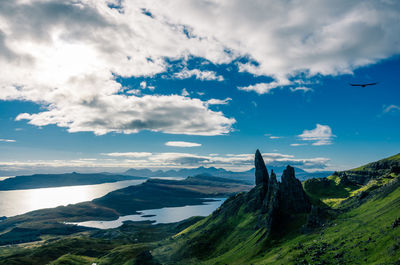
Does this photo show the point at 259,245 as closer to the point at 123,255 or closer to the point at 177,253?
the point at 177,253

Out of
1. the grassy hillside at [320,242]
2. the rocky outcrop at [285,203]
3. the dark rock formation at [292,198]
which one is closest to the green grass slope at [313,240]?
the grassy hillside at [320,242]

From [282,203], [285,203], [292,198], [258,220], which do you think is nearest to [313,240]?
[282,203]

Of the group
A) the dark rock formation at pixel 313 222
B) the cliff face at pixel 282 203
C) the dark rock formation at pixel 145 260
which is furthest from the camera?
the dark rock formation at pixel 145 260

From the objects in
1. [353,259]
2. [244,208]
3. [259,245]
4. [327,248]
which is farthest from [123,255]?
[353,259]

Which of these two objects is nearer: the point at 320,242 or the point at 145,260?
the point at 320,242

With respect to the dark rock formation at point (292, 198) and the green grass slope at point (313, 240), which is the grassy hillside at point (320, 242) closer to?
the green grass slope at point (313, 240)

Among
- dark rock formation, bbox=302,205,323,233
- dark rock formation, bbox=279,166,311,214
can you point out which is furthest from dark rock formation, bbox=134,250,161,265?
dark rock formation, bbox=302,205,323,233

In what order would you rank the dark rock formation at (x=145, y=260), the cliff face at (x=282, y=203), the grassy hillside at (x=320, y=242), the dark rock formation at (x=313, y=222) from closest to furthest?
the grassy hillside at (x=320, y=242)
the dark rock formation at (x=313, y=222)
the cliff face at (x=282, y=203)
the dark rock formation at (x=145, y=260)

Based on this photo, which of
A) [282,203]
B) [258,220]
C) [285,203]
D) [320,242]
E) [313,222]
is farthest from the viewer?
A: [258,220]

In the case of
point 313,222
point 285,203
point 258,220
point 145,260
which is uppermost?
point 285,203

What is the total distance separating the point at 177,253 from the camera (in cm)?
16000

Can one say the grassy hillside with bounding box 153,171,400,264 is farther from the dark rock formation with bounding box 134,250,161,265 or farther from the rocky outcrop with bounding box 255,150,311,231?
the dark rock formation with bounding box 134,250,161,265

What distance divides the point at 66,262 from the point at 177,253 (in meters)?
96.9

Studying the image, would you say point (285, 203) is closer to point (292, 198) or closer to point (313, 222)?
point (292, 198)
